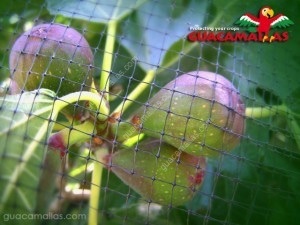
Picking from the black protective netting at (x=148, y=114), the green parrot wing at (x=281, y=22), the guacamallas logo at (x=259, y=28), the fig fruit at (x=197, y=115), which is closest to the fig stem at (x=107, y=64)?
the black protective netting at (x=148, y=114)

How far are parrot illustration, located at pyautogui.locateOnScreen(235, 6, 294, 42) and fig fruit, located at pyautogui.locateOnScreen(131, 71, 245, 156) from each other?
378 millimetres

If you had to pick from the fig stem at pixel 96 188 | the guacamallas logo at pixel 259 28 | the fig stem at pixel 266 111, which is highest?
the guacamallas logo at pixel 259 28

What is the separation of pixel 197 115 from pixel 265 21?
0.49 m

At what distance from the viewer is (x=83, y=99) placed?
1.05 metres

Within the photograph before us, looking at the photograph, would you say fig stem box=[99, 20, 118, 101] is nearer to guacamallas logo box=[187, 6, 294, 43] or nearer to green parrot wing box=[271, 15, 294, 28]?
guacamallas logo box=[187, 6, 294, 43]

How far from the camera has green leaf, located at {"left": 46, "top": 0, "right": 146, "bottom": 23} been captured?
1.45 metres

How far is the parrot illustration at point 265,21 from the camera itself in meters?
1.44

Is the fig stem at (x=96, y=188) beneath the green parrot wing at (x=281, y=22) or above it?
beneath

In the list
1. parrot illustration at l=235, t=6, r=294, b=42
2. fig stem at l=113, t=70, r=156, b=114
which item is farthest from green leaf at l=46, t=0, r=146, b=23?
parrot illustration at l=235, t=6, r=294, b=42

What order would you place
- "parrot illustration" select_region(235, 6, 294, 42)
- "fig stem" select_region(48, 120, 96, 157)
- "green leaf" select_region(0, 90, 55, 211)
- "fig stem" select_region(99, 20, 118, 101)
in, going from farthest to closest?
"parrot illustration" select_region(235, 6, 294, 42), "fig stem" select_region(99, 20, 118, 101), "fig stem" select_region(48, 120, 96, 157), "green leaf" select_region(0, 90, 55, 211)

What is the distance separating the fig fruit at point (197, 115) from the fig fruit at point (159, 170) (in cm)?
3

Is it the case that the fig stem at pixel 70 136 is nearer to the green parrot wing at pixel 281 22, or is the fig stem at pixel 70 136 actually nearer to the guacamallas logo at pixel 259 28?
the guacamallas logo at pixel 259 28

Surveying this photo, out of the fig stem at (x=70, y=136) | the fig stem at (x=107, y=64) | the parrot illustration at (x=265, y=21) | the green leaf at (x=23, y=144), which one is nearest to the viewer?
the green leaf at (x=23, y=144)

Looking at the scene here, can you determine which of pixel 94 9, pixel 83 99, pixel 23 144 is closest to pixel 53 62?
pixel 83 99
